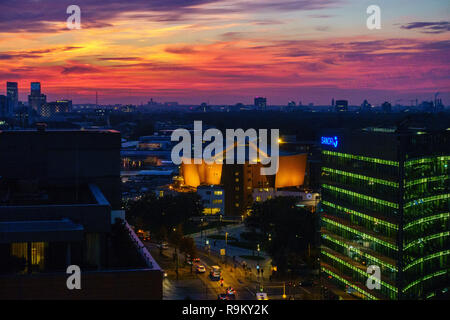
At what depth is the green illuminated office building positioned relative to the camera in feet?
83.0

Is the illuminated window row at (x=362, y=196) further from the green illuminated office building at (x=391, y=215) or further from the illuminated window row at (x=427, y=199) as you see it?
the illuminated window row at (x=427, y=199)

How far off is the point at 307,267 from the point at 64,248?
21.4 meters

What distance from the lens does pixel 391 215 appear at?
1007 inches

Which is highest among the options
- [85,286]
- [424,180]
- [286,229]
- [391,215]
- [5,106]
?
[5,106]

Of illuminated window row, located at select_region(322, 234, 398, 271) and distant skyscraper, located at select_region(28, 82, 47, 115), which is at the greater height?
distant skyscraper, located at select_region(28, 82, 47, 115)

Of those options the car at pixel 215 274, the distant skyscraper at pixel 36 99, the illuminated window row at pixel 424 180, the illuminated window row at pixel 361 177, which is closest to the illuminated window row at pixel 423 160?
the illuminated window row at pixel 424 180

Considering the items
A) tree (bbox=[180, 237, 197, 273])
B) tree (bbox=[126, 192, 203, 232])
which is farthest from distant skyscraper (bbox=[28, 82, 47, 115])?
tree (bbox=[180, 237, 197, 273])

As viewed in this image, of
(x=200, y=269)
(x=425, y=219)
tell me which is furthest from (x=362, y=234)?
(x=200, y=269)

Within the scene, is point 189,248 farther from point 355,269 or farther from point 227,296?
point 355,269

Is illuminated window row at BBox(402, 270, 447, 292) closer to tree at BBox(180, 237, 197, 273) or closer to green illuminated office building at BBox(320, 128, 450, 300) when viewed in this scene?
green illuminated office building at BBox(320, 128, 450, 300)

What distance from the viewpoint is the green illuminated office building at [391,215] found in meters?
25.3

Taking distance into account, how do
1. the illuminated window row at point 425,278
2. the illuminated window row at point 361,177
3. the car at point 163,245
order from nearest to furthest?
the illuminated window row at point 425,278, the illuminated window row at point 361,177, the car at point 163,245
